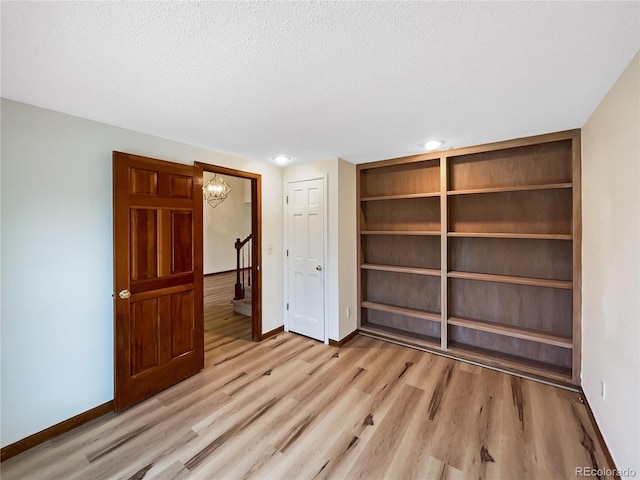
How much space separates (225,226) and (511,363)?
23.3ft

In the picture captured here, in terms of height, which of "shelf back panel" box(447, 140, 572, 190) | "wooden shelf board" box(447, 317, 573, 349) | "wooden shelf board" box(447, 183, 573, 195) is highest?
"shelf back panel" box(447, 140, 572, 190)

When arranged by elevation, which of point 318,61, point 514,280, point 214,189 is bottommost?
point 514,280

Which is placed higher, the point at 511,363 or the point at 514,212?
the point at 514,212

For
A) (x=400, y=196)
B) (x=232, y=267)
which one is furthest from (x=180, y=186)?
(x=232, y=267)

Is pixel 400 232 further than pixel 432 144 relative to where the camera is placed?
Yes

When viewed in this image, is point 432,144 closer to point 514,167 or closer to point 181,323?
point 514,167

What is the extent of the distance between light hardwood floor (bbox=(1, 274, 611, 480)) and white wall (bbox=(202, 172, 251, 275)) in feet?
17.0

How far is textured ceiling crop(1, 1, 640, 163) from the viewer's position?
107 centimetres

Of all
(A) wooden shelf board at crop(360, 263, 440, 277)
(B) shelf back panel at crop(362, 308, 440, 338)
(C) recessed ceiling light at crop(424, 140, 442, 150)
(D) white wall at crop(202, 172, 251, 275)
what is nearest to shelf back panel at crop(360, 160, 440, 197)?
(C) recessed ceiling light at crop(424, 140, 442, 150)

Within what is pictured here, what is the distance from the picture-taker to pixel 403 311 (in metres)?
3.29

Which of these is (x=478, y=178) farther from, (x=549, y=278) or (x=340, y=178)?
(x=340, y=178)

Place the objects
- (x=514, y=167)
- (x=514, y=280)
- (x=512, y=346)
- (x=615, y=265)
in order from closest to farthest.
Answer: (x=615, y=265) < (x=514, y=280) < (x=514, y=167) < (x=512, y=346)

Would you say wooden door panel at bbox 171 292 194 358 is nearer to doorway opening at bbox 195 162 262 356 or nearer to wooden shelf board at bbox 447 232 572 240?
doorway opening at bbox 195 162 262 356

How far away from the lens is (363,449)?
70.0 inches
